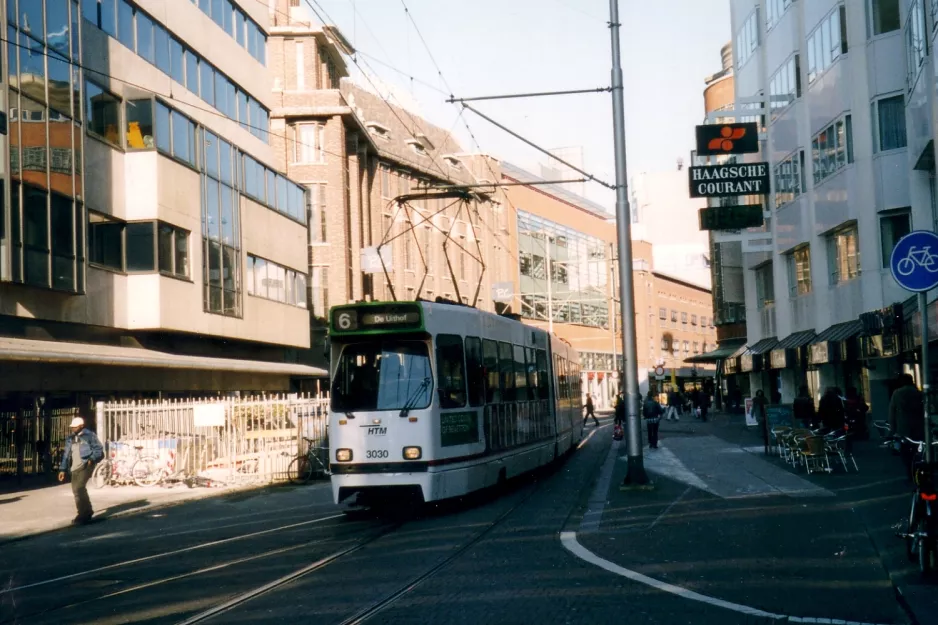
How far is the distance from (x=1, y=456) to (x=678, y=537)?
17575 millimetres

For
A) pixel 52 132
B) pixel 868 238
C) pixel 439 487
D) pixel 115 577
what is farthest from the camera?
pixel 868 238

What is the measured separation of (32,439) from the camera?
25391 mm

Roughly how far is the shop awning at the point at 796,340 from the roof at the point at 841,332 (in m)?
0.99

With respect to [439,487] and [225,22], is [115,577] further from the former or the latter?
[225,22]

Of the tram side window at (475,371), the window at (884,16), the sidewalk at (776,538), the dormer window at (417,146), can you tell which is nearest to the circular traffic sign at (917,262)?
the sidewalk at (776,538)

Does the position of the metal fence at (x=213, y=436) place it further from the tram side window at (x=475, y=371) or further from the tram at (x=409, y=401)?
the tram at (x=409, y=401)

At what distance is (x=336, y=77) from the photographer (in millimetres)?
52625

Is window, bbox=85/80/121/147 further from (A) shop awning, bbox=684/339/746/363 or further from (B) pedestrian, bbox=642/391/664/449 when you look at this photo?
(A) shop awning, bbox=684/339/746/363

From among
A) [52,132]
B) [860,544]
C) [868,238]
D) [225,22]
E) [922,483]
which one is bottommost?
[860,544]

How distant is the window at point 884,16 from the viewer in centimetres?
2747

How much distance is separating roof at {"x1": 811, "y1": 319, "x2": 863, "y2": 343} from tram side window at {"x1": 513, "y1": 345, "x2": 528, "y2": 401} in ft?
41.0

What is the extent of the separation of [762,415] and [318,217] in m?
24.9

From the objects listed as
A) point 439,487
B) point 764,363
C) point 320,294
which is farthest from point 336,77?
point 439,487

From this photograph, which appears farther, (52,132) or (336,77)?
(336,77)
